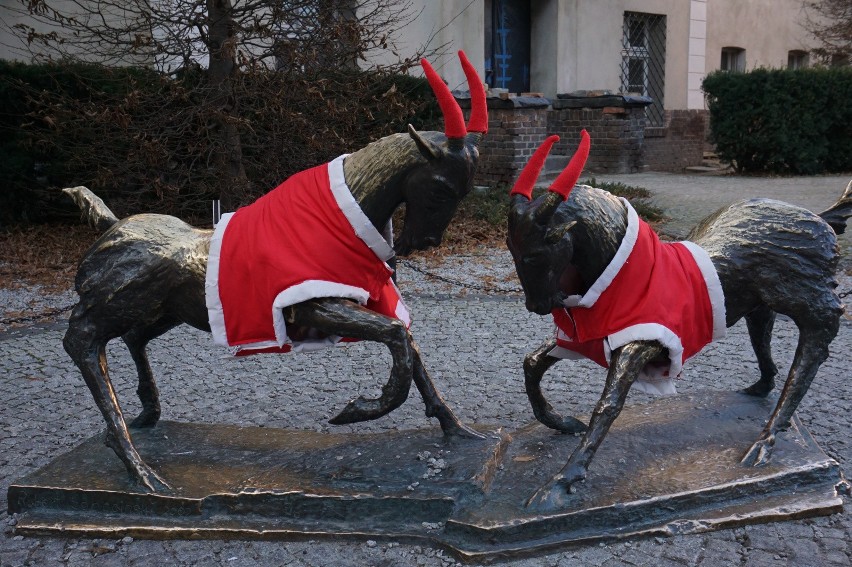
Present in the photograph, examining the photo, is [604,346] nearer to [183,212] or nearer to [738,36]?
[183,212]

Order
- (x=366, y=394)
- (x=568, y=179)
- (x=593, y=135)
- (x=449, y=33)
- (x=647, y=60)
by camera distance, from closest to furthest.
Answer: (x=568, y=179), (x=366, y=394), (x=449, y=33), (x=593, y=135), (x=647, y=60)

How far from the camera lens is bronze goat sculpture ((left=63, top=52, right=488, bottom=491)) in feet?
10.3

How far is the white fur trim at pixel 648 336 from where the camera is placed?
3.13m

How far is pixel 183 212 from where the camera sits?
Result: 994 cm

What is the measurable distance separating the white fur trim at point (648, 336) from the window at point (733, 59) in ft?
61.8

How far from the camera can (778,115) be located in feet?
52.8

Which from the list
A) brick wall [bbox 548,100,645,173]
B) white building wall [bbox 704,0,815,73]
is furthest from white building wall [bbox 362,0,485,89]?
white building wall [bbox 704,0,815,73]

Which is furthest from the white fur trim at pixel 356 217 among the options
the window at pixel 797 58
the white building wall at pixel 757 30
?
the window at pixel 797 58

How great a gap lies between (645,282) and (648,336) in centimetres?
21

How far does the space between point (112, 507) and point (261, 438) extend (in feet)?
2.35

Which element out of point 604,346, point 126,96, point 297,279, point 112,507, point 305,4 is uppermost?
point 305,4

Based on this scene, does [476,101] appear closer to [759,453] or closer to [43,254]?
[759,453]

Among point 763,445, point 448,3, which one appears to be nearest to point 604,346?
point 763,445

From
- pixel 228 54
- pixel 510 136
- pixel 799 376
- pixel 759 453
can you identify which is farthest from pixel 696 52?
pixel 759 453
